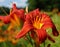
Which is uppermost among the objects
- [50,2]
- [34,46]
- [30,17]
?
[30,17]

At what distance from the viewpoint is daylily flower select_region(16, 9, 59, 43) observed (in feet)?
3.09

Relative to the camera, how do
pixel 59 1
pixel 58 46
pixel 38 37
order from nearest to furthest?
pixel 38 37 → pixel 58 46 → pixel 59 1

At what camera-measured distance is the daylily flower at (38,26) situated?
0.94m

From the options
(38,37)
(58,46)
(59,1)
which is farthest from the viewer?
(59,1)

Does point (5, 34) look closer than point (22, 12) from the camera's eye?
No

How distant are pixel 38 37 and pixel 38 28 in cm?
5

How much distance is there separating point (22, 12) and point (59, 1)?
20.3 metres

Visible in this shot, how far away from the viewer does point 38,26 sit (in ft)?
3.26

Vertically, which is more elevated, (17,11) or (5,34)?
(17,11)

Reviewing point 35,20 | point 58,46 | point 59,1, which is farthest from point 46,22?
point 59,1

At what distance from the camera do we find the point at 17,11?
1.03 metres

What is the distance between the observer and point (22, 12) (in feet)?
3.35

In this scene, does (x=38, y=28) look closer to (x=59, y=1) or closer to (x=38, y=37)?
(x=38, y=37)

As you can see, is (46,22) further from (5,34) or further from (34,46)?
(5,34)
